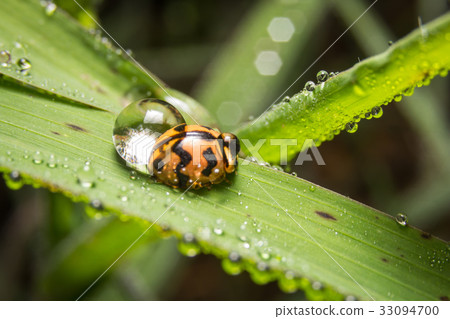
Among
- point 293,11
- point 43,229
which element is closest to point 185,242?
point 43,229

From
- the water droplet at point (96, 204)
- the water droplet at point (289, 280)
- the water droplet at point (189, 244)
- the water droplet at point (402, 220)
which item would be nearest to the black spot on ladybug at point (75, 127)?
the water droplet at point (96, 204)

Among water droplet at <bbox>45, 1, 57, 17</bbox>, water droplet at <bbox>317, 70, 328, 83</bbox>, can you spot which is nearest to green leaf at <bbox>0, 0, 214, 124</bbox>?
water droplet at <bbox>45, 1, 57, 17</bbox>

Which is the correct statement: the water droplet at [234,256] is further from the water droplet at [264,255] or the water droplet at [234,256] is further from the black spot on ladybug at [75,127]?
the black spot on ladybug at [75,127]

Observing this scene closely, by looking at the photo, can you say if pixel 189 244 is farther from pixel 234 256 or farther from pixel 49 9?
pixel 49 9

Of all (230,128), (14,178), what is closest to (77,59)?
(14,178)

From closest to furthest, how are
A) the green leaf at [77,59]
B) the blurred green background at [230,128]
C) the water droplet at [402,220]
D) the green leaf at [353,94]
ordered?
the green leaf at [353,94], the water droplet at [402,220], the green leaf at [77,59], the blurred green background at [230,128]

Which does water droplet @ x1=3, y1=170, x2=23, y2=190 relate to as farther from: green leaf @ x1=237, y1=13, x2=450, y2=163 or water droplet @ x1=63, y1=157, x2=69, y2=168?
green leaf @ x1=237, y1=13, x2=450, y2=163
